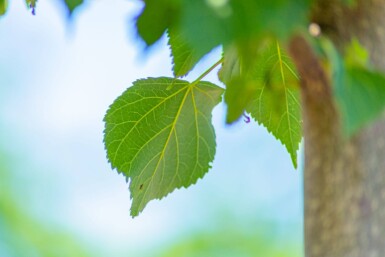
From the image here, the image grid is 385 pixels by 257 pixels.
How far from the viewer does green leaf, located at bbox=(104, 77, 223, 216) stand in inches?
25.8

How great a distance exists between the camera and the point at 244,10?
300mm

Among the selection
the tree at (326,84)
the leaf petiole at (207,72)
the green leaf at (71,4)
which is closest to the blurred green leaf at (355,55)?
the tree at (326,84)

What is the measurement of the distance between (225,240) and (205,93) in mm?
2153

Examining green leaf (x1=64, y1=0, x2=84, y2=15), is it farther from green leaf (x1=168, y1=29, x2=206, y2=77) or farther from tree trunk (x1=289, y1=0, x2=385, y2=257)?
green leaf (x1=168, y1=29, x2=206, y2=77)

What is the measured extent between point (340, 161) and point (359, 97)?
58mm

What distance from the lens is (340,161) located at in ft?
1.22

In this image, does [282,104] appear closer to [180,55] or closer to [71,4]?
[180,55]

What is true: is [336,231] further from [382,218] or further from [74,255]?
[74,255]

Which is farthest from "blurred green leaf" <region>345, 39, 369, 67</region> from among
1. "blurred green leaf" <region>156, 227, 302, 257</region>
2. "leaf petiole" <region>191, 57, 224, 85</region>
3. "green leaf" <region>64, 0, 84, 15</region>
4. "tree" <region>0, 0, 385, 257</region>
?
"blurred green leaf" <region>156, 227, 302, 257</region>

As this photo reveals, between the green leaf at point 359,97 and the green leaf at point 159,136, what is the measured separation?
0.32 metres

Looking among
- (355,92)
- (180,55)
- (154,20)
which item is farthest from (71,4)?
(180,55)

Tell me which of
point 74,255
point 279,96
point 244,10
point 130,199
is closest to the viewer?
point 244,10

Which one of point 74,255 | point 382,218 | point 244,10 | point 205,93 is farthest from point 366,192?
point 74,255

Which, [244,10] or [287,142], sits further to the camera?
[287,142]
